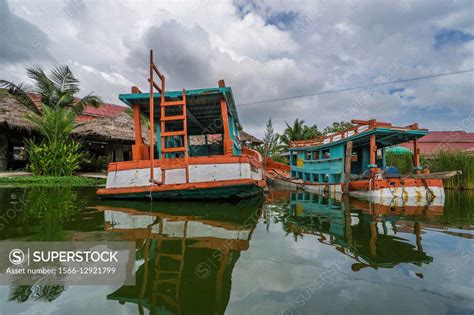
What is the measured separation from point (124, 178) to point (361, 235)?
5.65m

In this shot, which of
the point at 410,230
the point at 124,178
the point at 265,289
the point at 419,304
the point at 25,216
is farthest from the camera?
the point at 124,178

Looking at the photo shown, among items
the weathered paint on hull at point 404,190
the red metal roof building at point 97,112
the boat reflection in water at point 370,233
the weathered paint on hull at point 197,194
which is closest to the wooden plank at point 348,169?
the weathered paint on hull at point 404,190

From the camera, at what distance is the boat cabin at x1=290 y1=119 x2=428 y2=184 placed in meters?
9.36

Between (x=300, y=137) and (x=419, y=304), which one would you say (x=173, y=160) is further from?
(x=300, y=137)

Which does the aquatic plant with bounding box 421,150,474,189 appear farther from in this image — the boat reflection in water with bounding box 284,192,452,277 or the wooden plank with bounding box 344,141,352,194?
the boat reflection in water with bounding box 284,192,452,277

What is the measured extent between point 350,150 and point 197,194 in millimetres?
7114

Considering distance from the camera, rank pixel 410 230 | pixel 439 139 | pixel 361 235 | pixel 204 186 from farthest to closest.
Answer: pixel 439 139 < pixel 204 186 < pixel 410 230 < pixel 361 235

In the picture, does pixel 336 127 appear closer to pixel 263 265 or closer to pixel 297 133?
pixel 297 133

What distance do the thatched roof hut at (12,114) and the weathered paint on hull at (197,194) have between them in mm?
11440

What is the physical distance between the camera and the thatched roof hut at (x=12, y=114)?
13.2 metres

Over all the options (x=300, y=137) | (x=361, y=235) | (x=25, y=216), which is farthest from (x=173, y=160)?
(x=300, y=137)

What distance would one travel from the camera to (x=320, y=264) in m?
2.45

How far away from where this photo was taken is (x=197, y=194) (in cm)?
617

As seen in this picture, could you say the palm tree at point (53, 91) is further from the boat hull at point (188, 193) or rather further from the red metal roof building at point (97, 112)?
the boat hull at point (188, 193)
